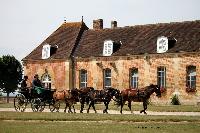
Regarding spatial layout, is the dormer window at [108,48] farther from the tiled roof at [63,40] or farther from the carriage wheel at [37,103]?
the carriage wheel at [37,103]

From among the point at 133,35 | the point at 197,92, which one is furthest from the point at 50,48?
the point at 197,92

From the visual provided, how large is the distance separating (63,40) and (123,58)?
30.0 feet

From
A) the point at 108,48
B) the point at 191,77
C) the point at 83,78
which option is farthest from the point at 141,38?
the point at 83,78

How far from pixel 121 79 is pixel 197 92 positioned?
7.99 metres

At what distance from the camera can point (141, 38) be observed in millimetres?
43062

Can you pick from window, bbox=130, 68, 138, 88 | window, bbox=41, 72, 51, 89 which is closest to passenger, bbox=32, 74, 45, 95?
window, bbox=130, 68, 138, 88

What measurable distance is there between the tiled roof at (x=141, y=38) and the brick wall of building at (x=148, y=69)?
2.06ft

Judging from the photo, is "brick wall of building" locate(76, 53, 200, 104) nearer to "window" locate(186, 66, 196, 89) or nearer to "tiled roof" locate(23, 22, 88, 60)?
"window" locate(186, 66, 196, 89)

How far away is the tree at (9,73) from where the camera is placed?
61500 millimetres

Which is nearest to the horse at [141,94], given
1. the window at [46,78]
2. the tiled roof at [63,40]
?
the tiled roof at [63,40]

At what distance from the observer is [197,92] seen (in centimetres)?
3778

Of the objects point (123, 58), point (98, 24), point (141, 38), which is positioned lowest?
point (123, 58)

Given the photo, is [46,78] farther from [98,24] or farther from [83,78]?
[98,24]

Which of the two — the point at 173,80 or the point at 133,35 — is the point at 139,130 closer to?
the point at 173,80
